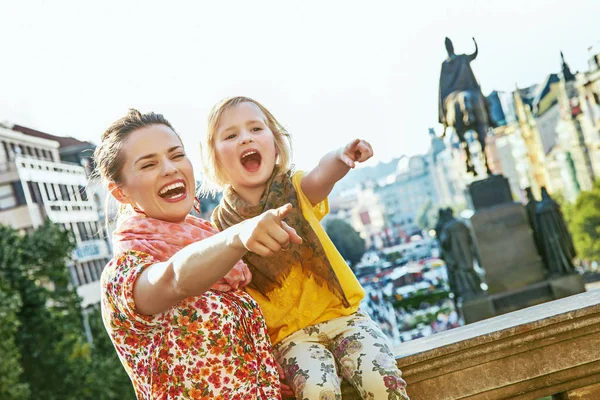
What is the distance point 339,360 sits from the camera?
259 cm

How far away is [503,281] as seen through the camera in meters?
11.1

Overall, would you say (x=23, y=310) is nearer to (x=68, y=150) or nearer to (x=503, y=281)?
(x=503, y=281)

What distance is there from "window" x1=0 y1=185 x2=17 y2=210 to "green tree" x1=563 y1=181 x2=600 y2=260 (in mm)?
30421

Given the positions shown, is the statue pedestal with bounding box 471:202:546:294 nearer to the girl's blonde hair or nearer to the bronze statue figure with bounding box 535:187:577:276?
the bronze statue figure with bounding box 535:187:577:276

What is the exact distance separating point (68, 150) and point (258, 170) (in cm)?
4338

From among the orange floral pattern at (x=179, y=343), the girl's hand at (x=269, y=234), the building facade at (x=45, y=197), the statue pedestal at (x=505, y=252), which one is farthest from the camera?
the building facade at (x=45, y=197)

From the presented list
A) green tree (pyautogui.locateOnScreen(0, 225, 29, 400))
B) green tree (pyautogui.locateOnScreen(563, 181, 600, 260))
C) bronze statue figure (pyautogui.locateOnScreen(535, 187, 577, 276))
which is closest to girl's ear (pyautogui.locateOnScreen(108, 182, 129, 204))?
bronze statue figure (pyautogui.locateOnScreen(535, 187, 577, 276))

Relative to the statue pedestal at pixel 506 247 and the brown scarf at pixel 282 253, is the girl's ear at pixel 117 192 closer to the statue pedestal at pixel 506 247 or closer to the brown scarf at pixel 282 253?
the brown scarf at pixel 282 253

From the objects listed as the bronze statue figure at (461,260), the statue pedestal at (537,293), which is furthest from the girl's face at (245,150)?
the bronze statue figure at (461,260)

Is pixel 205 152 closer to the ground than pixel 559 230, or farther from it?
farther from it

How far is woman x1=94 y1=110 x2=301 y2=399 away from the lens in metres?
1.96

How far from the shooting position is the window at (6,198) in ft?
121

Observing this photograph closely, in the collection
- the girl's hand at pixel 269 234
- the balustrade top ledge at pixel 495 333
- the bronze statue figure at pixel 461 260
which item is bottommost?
the bronze statue figure at pixel 461 260

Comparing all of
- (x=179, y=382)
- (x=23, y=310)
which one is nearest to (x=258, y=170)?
(x=179, y=382)
